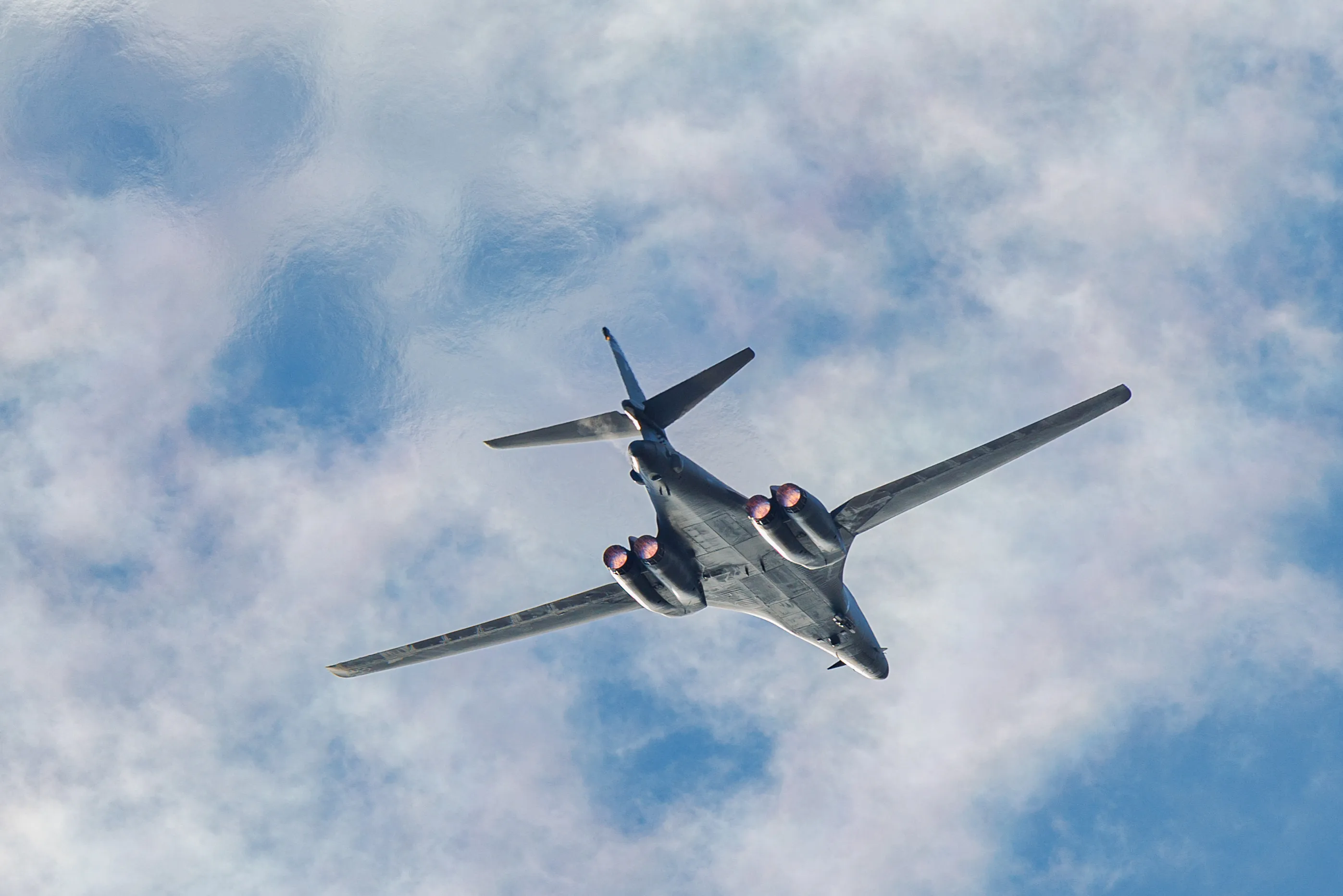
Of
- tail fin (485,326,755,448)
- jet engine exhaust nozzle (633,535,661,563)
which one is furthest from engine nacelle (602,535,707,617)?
tail fin (485,326,755,448)

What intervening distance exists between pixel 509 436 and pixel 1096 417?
21.8 meters

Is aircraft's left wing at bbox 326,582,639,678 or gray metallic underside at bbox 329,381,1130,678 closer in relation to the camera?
gray metallic underside at bbox 329,381,1130,678

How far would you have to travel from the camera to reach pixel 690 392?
41906mm

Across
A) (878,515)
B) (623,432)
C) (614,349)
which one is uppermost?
(614,349)

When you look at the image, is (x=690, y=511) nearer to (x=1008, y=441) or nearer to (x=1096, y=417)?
(x=1008, y=441)

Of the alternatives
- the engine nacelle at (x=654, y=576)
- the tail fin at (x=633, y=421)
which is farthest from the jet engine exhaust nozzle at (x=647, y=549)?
the tail fin at (x=633, y=421)

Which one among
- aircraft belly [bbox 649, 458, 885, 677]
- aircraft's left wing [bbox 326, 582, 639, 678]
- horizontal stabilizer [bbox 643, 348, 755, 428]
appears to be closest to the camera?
horizontal stabilizer [bbox 643, 348, 755, 428]

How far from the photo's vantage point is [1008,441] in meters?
44.4

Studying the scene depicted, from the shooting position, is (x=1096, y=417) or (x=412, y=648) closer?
(x=1096, y=417)

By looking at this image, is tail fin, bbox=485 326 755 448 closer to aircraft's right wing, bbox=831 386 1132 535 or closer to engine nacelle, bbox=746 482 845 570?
engine nacelle, bbox=746 482 845 570

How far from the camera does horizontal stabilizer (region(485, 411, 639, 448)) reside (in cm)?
4134

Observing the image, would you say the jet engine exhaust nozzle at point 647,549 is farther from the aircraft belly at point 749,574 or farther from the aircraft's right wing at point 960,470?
the aircraft's right wing at point 960,470

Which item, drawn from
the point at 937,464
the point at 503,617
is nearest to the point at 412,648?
the point at 503,617

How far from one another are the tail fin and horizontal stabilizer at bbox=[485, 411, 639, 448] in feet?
0.05
